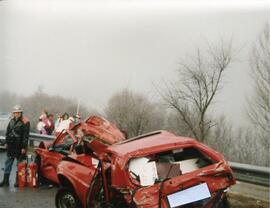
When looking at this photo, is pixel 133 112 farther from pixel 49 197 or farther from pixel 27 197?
pixel 27 197

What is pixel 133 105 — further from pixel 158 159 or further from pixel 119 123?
pixel 158 159

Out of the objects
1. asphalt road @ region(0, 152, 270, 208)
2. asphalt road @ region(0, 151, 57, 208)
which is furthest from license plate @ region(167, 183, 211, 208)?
asphalt road @ region(0, 151, 57, 208)

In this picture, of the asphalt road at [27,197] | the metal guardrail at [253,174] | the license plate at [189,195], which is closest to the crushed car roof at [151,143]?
the license plate at [189,195]

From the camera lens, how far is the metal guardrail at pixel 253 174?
7.27 meters

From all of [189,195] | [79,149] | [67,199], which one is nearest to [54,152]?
[79,149]

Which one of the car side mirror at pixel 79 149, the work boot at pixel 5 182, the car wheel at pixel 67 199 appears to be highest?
the car side mirror at pixel 79 149

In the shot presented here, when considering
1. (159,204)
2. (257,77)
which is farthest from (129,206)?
(257,77)

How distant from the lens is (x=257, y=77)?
12.5m

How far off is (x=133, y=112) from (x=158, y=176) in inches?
363

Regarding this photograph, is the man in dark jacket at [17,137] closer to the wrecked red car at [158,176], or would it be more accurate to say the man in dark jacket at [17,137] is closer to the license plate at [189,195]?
the wrecked red car at [158,176]

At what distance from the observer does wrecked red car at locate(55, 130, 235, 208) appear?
207 inches

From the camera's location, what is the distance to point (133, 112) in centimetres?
1470

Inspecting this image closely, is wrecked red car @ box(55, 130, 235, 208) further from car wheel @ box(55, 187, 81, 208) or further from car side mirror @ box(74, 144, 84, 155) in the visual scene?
car side mirror @ box(74, 144, 84, 155)

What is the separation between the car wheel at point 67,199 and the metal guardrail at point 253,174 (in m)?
2.84
